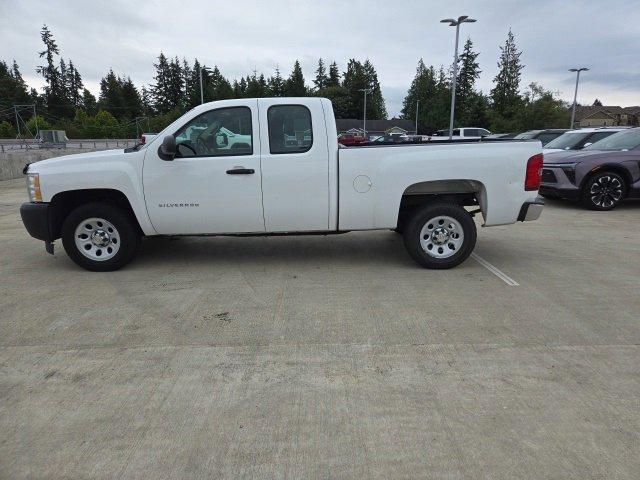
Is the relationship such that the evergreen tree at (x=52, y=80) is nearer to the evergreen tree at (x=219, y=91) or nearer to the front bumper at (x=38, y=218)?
the evergreen tree at (x=219, y=91)

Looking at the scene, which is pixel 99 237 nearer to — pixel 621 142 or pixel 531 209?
pixel 531 209

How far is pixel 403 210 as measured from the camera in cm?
611

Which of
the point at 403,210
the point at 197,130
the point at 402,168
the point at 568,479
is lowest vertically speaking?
the point at 568,479

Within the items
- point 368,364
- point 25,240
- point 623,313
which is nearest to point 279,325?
point 368,364

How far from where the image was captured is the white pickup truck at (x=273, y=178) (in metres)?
5.47

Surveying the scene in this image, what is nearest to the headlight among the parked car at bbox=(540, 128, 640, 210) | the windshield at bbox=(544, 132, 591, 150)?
the parked car at bbox=(540, 128, 640, 210)

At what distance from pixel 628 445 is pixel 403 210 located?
3.83 meters

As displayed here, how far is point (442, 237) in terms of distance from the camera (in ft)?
19.0

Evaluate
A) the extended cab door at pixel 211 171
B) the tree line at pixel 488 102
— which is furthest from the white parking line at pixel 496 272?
the tree line at pixel 488 102

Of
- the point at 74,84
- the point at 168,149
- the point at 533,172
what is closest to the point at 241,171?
the point at 168,149

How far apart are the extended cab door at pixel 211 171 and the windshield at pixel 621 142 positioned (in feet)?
27.7

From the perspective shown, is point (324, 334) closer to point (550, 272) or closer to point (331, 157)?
point (331, 157)

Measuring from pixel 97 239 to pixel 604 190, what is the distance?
9.71 m

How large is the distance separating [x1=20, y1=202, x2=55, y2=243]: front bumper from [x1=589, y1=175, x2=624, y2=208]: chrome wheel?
9.92 m
